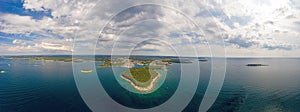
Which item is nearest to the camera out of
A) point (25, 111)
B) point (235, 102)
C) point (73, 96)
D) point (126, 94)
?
point (25, 111)

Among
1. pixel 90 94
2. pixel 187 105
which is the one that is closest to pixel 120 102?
pixel 90 94

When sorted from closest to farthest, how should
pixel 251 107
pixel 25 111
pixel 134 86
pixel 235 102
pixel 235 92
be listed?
pixel 25 111 < pixel 251 107 < pixel 235 102 < pixel 235 92 < pixel 134 86

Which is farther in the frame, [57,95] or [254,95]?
[254,95]

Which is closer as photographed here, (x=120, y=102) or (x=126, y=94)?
(x=120, y=102)

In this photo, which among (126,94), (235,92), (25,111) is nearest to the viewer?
(25,111)

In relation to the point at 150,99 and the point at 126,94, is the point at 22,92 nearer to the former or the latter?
the point at 126,94

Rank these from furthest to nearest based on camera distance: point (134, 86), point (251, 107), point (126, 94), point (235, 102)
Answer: point (134, 86) < point (126, 94) < point (235, 102) < point (251, 107)

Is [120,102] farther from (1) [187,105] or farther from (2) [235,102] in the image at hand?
(2) [235,102]

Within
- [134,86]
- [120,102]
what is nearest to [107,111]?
[120,102]
